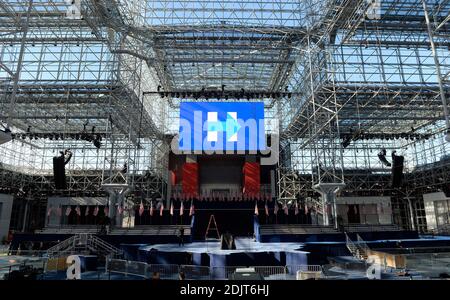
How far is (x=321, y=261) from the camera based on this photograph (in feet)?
67.1

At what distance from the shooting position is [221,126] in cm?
3666

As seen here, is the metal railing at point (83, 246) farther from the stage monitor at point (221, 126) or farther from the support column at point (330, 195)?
the support column at point (330, 195)

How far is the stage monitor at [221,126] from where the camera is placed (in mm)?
36469

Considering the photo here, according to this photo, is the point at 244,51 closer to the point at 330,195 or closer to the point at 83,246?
the point at 330,195

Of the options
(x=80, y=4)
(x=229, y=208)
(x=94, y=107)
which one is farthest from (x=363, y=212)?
(x=80, y=4)

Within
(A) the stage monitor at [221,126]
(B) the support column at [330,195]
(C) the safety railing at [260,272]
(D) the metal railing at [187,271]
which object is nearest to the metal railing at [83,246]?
(D) the metal railing at [187,271]

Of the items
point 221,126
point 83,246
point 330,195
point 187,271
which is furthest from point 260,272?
point 221,126

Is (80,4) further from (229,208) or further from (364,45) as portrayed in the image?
(364,45)

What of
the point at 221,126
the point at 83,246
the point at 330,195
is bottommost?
the point at 83,246

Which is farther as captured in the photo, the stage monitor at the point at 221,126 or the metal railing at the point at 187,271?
the stage monitor at the point at 221,126

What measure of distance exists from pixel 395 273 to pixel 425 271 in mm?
1434

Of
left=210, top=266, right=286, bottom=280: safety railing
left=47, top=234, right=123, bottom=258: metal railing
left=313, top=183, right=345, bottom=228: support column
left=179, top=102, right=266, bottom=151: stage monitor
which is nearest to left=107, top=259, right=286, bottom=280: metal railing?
left=210, top=266, right=286, bottom=280: safety railing

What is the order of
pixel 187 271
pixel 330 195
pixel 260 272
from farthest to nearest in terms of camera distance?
1. pixel 330 195
2. pixel 187 271
3. pixel 260 272

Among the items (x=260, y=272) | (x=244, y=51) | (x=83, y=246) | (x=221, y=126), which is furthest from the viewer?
(x=244, y=51)
